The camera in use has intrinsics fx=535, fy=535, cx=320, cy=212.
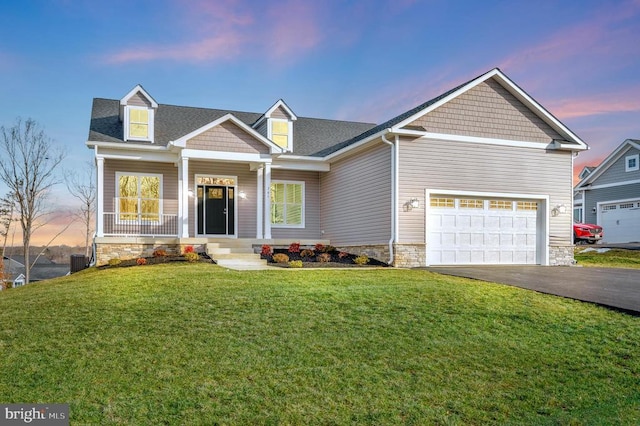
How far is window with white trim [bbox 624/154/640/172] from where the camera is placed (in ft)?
94.4

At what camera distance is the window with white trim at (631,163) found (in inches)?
1132

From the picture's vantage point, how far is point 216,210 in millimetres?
18609

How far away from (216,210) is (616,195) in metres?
23.3

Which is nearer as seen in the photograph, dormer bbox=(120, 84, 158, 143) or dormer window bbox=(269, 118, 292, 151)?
dormer bbox=(120, 84, 158, 143)

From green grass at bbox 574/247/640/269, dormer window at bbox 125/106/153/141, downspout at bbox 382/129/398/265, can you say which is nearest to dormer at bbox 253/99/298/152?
dormer window at bbox 125/106/153/141

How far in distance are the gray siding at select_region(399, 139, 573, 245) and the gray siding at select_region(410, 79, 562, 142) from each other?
433 millimetres

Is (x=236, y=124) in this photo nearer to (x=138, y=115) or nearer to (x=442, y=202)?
(x=138, y=115)

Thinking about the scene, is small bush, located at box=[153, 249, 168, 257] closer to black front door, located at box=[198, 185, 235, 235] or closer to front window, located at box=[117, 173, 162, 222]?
front window, located at box=[117, 173, 162, 222]

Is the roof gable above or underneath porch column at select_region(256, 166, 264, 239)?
above

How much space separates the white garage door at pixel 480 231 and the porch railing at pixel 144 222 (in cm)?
861

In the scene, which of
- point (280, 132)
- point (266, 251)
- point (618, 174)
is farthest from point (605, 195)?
point (266, 251)

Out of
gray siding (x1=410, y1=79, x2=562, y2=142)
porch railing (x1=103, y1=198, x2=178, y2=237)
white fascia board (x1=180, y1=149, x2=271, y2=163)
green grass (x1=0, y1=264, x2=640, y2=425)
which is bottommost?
green grass (x1=0, y1=264, x2=640, y2=425)

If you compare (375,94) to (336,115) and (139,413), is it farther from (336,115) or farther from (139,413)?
(139,413)

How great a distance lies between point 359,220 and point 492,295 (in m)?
6.98
